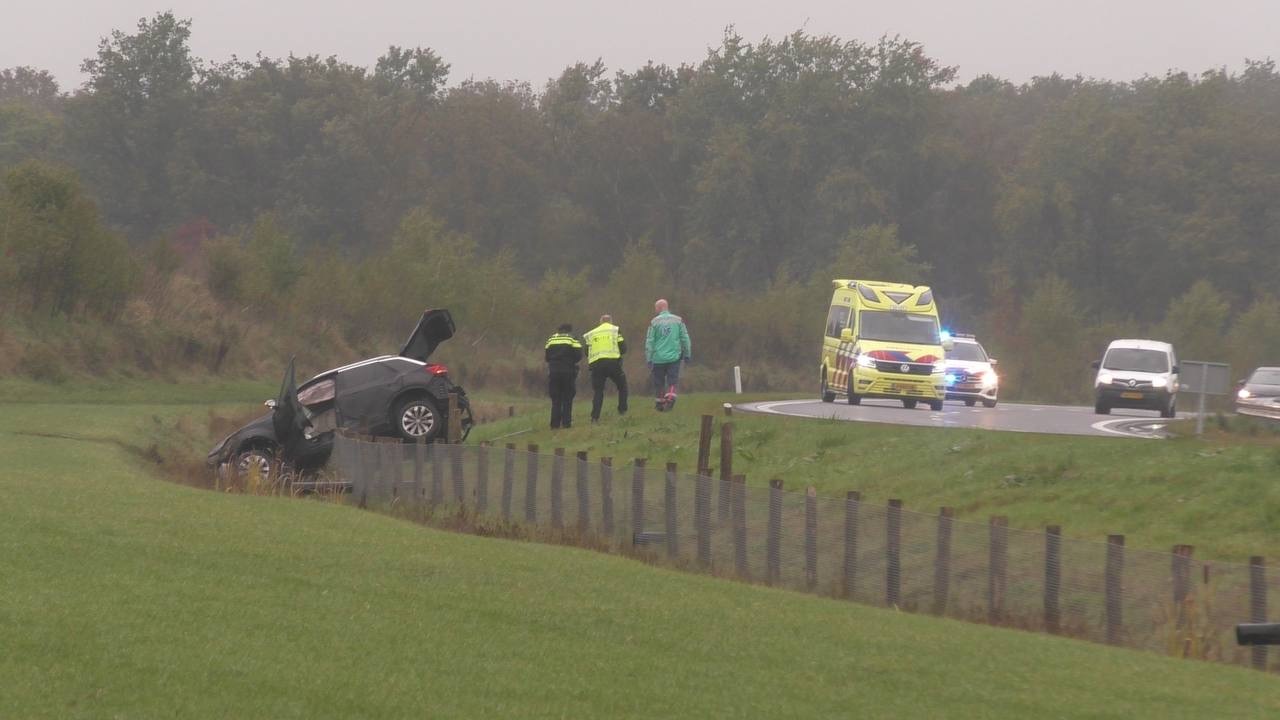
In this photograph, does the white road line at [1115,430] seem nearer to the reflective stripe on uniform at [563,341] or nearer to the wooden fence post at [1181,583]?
the reflective stripe on uniform at [563,341]

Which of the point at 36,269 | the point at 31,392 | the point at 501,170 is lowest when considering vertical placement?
the point at 31,392

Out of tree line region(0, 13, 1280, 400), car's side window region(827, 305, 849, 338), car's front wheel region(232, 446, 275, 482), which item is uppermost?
tree line region(0, 13, 1280, 400)

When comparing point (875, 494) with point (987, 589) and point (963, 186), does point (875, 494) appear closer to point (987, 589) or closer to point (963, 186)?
point (987, 589)

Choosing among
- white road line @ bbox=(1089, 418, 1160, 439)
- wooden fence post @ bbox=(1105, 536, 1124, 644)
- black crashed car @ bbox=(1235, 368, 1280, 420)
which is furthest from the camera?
black crashed car @ bbox=(1235, 368, 1280, 420)

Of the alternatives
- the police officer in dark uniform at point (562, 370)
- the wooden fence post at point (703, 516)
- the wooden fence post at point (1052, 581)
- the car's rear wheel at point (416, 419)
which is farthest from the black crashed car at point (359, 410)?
the wooden fence post at point (1052, 581)

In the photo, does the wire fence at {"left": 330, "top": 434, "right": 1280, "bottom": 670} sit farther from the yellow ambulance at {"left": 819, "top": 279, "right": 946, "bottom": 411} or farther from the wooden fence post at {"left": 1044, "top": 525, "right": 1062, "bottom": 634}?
the yellow ambulance at {"left": 819, "top": 279, "right": 946, "bottom": 411}

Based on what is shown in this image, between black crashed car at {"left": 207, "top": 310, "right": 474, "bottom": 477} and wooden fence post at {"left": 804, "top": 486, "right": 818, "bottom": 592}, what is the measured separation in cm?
1109

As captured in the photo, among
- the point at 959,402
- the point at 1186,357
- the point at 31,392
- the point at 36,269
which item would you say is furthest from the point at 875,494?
the point at 1186,357

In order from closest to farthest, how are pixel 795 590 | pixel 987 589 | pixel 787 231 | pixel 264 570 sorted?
pixel 264 570 < pixel 987 589 < pixel 795 590 < pixel 787 231

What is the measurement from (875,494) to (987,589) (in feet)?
29.4

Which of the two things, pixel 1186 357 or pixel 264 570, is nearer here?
pixel 264 570

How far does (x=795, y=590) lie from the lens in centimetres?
1705

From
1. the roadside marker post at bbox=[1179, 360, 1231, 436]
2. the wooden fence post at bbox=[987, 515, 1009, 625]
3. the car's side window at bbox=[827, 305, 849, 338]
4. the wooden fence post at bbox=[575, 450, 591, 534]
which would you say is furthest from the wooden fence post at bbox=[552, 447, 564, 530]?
the car's side window at bbox=[827, 305, 849, 338]

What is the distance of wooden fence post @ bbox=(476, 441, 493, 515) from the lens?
73.3 ft
